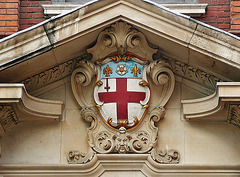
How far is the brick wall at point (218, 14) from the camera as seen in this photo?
32.7 feet

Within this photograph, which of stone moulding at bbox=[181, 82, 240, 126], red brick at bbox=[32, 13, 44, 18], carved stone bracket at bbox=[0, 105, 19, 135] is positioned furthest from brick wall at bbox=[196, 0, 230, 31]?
carved stone bracket at bbox=[0, 105, 19, 135]

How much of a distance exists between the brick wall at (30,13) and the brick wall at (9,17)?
176 millimetres

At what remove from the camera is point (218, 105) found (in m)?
8.55

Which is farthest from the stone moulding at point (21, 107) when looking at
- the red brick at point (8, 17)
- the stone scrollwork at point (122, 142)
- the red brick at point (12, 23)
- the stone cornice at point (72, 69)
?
the red brick at point (8, 17)

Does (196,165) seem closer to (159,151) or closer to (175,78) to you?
(159,151)

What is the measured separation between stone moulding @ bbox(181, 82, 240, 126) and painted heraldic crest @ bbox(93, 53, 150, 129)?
552 millimetres

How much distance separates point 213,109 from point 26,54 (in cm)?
230

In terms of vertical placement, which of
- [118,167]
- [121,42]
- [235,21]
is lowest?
[118,167]

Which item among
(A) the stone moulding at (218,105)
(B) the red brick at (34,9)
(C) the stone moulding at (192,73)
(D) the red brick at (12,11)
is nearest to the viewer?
(A) the stone moulding at (218,105)

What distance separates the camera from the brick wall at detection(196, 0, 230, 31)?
9.95m

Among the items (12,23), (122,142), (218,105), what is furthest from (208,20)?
(12,23)

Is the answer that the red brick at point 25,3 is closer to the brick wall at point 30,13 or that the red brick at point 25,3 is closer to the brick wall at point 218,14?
the brick wall at point 30,13

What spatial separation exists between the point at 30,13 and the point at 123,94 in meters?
2.13

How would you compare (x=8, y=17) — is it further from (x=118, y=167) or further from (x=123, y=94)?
(x=118, y=167)
